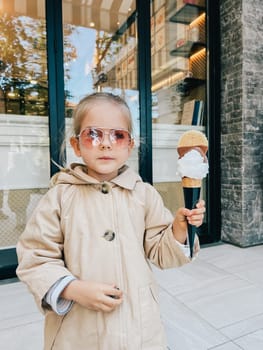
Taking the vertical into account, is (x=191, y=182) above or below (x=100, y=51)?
below

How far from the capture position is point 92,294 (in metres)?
0.72

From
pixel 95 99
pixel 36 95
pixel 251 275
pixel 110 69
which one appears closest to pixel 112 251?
pixel 95 99

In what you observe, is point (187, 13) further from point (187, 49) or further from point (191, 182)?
point (191, 182)

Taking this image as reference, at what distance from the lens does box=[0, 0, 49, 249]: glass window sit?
2.65 meters

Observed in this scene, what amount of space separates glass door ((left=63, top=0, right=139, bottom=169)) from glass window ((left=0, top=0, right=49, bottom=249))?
0.26 meters

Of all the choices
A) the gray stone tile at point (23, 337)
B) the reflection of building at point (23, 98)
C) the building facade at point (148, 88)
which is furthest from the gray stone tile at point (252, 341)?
the reflection of building at point (23, 98)

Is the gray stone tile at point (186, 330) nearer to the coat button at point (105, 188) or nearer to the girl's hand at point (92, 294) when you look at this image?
the girl's hand at point (92, 294)

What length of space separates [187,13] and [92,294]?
372cm

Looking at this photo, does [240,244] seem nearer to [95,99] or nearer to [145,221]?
[145,221]

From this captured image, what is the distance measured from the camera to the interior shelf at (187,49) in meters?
3.45

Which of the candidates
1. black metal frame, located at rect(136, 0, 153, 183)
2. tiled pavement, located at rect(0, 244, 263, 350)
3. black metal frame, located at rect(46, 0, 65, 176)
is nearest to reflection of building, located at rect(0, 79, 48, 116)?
black metal frame, located at rect(46, 0, 65, 176)

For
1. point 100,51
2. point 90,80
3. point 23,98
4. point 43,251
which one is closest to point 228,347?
point 43,251

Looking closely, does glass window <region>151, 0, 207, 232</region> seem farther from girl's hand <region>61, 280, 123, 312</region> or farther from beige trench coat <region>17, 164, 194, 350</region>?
girl's hand <region>61, 280, 123, 312</region>

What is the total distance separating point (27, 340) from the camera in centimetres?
153
